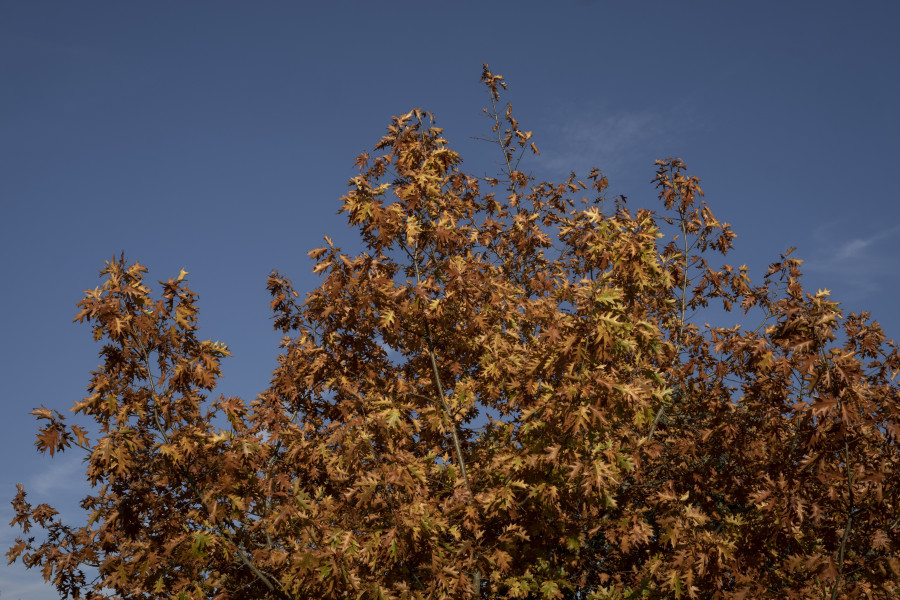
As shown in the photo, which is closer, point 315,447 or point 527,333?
point 315,447

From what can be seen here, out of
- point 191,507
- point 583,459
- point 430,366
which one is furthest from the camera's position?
point 430,366

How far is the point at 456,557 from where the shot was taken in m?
8.09

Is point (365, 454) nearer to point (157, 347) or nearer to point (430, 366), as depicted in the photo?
point (430, 366)

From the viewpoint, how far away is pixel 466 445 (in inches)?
422

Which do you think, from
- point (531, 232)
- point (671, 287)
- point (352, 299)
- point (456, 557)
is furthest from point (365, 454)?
point (671, 287)

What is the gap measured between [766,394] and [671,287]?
16.4 feet

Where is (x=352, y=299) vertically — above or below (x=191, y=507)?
above

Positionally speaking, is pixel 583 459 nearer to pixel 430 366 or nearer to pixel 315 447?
pixel 430 366

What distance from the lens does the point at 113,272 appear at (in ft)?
26.6

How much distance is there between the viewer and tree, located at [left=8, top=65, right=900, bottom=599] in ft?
23.2

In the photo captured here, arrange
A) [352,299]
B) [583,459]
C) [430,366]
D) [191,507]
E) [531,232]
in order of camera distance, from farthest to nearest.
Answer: [531,232] < [430,366] < [352,299] < [191,507] < [583,459]

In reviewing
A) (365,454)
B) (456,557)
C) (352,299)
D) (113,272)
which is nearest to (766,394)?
(456,557)

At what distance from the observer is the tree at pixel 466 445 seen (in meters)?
7.07

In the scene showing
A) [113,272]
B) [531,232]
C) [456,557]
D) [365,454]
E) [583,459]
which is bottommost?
[456,557]
